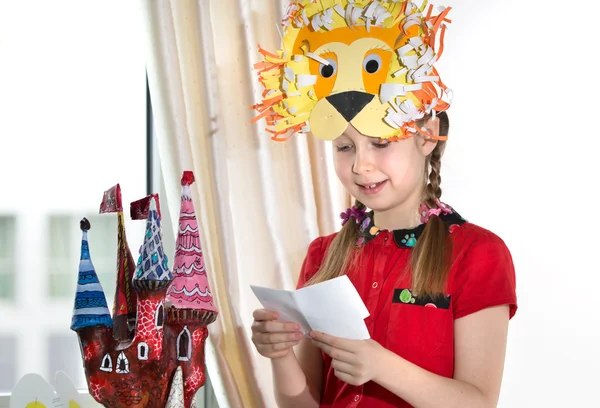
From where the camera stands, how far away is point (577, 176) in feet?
6.32

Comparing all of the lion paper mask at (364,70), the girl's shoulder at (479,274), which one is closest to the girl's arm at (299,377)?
the girl's shoulder at (479,274)

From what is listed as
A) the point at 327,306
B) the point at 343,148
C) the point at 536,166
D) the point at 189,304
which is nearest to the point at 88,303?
the point at 189,304

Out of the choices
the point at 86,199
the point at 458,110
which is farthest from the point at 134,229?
the point at 458,110

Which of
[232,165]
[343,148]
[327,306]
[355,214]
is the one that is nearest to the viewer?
[327,306]

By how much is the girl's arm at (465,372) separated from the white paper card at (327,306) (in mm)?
107

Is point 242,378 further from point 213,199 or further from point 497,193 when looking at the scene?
point 497,193

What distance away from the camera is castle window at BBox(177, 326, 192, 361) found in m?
1.29

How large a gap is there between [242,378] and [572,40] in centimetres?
124

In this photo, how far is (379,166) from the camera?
1323 millimetres

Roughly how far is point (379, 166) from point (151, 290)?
46cm

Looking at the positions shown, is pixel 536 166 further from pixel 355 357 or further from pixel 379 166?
pixel 355 357

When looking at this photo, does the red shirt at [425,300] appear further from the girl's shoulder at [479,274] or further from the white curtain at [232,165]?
the white curtain at [232,165]

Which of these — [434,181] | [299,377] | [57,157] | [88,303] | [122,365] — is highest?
[57,157]

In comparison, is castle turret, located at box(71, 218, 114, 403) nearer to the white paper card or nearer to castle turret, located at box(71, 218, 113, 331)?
castle turret, located at box(71, 218, 113, 331)
